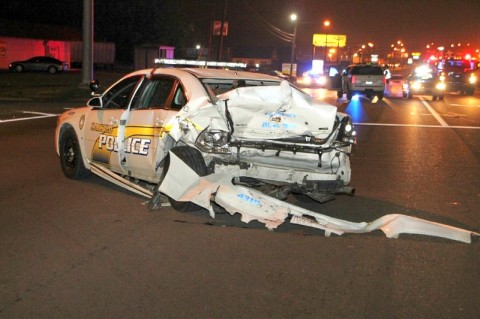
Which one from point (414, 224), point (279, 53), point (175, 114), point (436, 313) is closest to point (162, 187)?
point (175, 114)

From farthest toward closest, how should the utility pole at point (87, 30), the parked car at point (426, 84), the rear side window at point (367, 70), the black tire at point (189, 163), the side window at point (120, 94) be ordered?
1. the parked car at point (426, 84)
2. the rear side window at point (367, 70)
3. the utility pole at point (87, 30)
4. the side window at point (120, 94)
5. the black tire at point (189, 163)

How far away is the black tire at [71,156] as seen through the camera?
889 cm

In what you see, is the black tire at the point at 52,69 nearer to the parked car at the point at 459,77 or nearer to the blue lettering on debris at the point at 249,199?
the parked car at the point at 459,77

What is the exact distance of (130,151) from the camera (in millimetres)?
7816

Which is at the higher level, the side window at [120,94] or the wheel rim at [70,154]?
the side window at [120,94]

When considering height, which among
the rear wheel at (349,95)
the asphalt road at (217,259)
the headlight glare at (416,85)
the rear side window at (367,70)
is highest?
the rear side window at (367,70)

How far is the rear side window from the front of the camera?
31.3m

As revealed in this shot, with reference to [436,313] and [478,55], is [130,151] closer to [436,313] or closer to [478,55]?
[436,313]

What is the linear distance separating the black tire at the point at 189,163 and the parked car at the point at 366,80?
25.2m

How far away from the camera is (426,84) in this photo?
106ft

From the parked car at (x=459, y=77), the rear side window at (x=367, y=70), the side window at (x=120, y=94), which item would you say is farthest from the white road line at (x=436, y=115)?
the side window at (x=120, y=94)

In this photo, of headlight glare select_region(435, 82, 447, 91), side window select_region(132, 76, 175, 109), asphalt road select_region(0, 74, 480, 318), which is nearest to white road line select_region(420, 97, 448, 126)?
headlight glare select_region(435, 82, 447, 91)

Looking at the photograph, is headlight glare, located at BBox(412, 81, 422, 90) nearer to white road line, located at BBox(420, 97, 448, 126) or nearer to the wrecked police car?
white road line, located at BBox(420, 97, 448, 126)

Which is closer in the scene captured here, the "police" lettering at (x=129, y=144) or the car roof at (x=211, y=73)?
the "police" lettering at (x=129, y=144)
